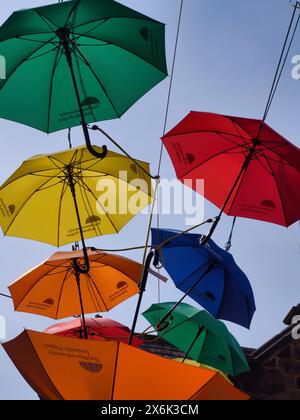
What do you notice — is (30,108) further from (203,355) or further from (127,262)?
(203,355)

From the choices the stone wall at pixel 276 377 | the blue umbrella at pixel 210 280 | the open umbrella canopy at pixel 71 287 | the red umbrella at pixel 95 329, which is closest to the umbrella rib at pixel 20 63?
the open umbrella canopy at pixel 71 287

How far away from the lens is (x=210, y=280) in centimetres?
1038

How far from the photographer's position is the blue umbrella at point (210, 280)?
10.3 metres

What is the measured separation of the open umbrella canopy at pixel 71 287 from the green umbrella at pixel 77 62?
7.26 feet

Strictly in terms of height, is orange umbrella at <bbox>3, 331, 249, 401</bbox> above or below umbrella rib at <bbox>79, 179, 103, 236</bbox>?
below

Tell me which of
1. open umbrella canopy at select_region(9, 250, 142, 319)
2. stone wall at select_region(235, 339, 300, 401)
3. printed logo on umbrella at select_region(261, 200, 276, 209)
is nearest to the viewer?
printed logo on umbrella at select_region(261, 200, 276, 209)

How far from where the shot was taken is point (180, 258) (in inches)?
414

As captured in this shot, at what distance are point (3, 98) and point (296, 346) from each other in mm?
8918

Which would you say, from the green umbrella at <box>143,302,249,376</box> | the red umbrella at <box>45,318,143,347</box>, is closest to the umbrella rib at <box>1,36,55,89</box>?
the red umbrella at <box>45,318,143,347</box>

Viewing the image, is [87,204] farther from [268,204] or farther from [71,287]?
[268,204]

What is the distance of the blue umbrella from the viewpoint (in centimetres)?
1029

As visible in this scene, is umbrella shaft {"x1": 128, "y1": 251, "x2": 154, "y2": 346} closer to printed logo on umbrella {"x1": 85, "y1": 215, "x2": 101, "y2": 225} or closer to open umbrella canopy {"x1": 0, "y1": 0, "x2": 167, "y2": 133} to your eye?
open umbrella canopy {"x1": 0, "y1": 0, "x2": 167, "y2": 133}

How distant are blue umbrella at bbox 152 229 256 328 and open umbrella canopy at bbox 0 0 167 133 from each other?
221 centimetres
